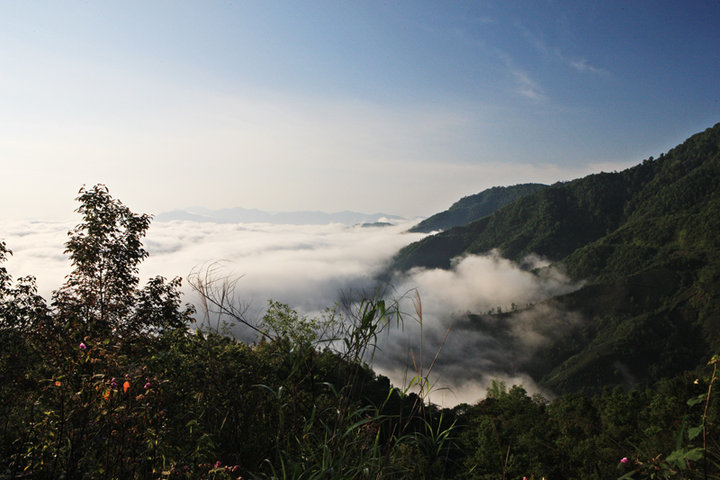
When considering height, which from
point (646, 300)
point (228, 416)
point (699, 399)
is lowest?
point (646, 300)

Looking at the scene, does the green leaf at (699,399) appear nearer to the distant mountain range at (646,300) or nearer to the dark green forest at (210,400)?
the dark green forest at (210,400)

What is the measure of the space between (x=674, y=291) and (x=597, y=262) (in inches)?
1521

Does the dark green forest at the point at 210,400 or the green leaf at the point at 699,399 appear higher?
the green leaf at the point at 699,399

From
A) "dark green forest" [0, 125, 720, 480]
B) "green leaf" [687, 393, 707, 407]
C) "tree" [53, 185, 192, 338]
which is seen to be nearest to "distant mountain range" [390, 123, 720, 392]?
"dark green forest" [0, 125, 720, 480]

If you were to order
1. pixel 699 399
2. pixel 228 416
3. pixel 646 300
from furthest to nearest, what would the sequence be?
pixel 646 300 → pixel 228 416 → pixel 699 399

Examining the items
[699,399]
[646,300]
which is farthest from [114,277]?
[646,300]

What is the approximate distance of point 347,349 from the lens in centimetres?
240

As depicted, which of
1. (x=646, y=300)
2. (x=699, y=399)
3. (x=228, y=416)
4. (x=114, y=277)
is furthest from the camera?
(x=646, y=300)

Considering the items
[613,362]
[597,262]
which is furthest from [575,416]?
[597,262]

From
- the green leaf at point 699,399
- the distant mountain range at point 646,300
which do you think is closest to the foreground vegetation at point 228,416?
the green leaf at point 699,399

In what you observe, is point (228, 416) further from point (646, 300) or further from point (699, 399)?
point (646, 300)

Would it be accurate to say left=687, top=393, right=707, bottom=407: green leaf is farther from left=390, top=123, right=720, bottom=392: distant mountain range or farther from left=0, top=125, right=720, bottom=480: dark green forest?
left=390, top=123, right=720, bottom=392: distant mountain range

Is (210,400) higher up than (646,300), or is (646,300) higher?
(210,400)

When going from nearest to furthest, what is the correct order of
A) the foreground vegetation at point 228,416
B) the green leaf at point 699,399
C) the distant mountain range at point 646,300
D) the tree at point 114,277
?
the green leaf at point 699,399 → the foreground vegetation at point 228,416 → the tree at point 114,277 → the distant mountain range at point 646,300
